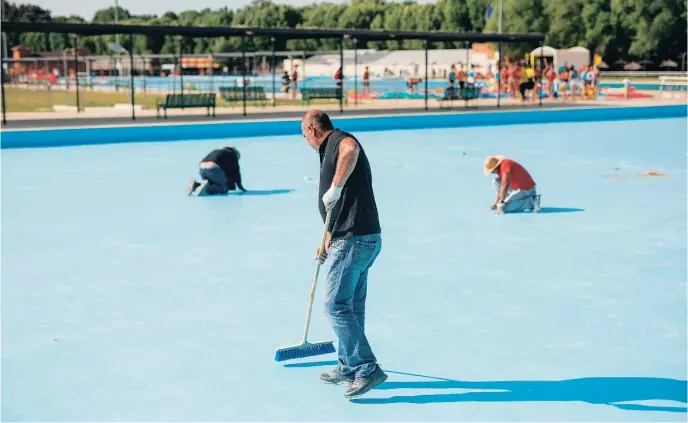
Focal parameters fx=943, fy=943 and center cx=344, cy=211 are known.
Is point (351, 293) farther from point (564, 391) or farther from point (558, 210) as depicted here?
point (558, 210)

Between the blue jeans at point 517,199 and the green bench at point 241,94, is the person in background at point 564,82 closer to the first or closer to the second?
the green bench at point 241,94

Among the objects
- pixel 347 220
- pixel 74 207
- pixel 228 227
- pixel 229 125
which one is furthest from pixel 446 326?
pixel 229 125

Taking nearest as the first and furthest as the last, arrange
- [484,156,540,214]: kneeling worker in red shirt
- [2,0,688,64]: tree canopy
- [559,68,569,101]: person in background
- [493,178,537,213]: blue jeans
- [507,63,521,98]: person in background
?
[484,156,540,214]: kneeling worker in red shirt
[493,178,537,213]: blue jeans
[559,68,569,101]: person in background
[507,63,521,98]: person in background
[2,0,688,64]: tree canopy

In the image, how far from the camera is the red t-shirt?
1119 cm

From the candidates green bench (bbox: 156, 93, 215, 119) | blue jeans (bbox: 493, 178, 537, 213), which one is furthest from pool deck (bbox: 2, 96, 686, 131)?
blue jeans (bbox: 493, 178, 537, 213)

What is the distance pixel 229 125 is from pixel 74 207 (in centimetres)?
1116

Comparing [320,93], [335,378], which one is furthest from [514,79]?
[335,378]

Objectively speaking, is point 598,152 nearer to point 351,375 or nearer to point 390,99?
point 351,375

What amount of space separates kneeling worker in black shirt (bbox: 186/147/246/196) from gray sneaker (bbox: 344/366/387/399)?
7.68 metres

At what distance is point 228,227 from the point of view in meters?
11.0

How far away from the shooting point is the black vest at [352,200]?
5172mm

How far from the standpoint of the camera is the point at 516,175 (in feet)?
37.9

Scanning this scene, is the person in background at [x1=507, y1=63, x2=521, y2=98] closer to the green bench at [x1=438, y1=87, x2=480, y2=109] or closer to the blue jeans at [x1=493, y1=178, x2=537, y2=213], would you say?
the green bench at [x1=438, y1=87, x2=480, y2=109]

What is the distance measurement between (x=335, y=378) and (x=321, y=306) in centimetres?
191
